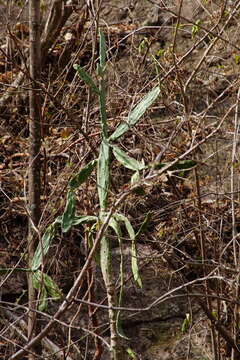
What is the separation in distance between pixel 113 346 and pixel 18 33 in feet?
13.2

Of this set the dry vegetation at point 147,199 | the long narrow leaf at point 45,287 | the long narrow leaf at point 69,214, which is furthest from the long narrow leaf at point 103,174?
the dry vegetation at point 147,199

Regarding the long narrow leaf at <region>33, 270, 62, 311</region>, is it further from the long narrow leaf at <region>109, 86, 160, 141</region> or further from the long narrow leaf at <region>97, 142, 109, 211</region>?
the long narrow leaf at <region>109, 86, 160, 141</region>

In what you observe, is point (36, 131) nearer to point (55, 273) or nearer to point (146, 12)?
point (55, 273)

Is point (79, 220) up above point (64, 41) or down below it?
below

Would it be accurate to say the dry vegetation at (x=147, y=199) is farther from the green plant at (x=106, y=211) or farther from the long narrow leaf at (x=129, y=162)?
the long narrow leaf at (x=129, y=162)

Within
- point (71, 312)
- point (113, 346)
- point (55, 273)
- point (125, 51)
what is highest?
point (125, 51)

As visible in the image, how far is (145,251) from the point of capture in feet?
14.6

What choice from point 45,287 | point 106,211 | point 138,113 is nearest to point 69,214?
point 106,211

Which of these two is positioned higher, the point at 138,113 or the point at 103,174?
the point at 138,113

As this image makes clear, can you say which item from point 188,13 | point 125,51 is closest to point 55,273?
point 125,51

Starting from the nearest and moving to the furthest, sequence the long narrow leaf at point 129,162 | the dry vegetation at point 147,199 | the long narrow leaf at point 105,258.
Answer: the long narrow leaf at point 129,162 → the long narrow leaf at point 105,258 → the dry vegetation at point 147,199

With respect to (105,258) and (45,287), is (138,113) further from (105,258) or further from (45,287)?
(45,287)

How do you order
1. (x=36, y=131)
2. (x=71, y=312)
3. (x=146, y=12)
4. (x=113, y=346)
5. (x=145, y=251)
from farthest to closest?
(x=146, y=12) < (x=71, y=312) < (x=145, y=251) < (x=36, y=131) < (x=113, y=346)

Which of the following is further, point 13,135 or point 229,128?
point 13,135
